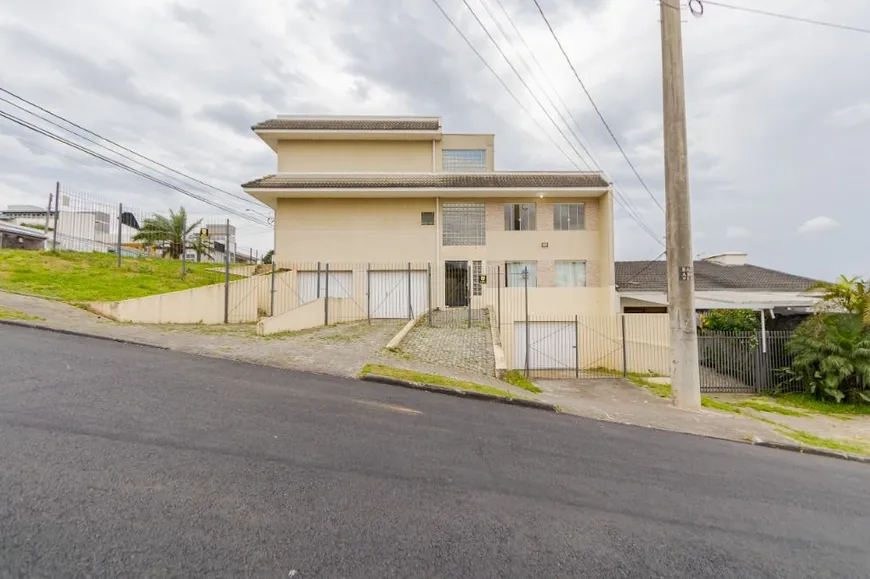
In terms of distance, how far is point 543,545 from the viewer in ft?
8.61

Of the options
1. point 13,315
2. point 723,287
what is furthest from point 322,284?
point 723,287

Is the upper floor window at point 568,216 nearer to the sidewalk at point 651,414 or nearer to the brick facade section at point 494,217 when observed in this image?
the brick facade section at point 494,217

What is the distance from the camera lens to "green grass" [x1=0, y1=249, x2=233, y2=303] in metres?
12.0

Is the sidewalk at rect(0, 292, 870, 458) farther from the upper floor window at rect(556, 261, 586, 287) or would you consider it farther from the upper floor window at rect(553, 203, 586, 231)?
→ the upper floor window at rect(553, 203, 586, 231)

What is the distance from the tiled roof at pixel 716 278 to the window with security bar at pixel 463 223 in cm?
777

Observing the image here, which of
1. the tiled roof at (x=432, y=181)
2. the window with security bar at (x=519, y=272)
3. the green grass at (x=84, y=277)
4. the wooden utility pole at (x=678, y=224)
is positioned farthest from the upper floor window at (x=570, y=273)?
the green grass at (x=84, y=277)

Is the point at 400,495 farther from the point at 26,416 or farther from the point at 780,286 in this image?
the point at 780,286

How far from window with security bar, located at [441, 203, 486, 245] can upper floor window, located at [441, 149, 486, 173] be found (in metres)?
3.55

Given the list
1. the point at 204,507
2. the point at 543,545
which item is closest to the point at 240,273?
the point at 204,507

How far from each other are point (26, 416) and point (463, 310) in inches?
617

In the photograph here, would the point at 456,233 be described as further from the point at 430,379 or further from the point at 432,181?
the point at 430,379

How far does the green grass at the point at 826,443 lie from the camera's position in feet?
21.8

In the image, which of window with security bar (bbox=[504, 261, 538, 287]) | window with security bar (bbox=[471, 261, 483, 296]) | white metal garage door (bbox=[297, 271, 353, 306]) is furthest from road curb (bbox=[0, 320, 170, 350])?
window with security bar (bbox=[504, 261, 538, 287])

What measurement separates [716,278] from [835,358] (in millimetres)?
11368
